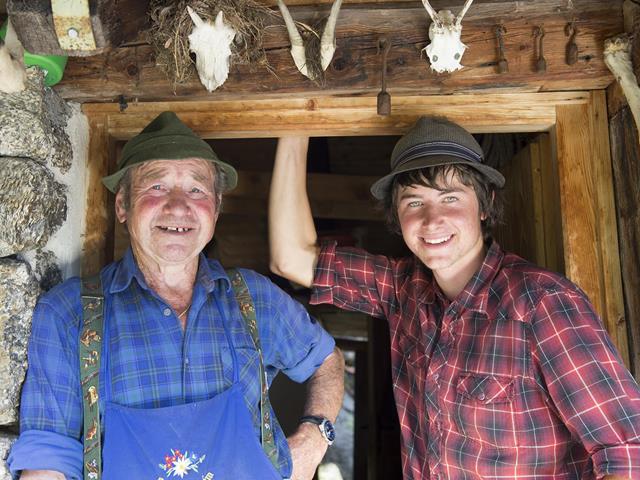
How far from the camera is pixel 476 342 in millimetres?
1898

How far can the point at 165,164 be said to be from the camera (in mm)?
2045

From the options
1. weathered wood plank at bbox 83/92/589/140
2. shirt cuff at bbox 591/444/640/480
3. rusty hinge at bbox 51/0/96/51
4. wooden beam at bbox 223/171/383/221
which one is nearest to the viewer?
rusty hinge at bbox 51/0/96/51

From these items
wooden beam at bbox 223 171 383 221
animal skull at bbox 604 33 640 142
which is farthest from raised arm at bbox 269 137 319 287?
animal skull at bbox 604 33 640 142

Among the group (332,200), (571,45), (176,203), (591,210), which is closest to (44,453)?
(176,203)

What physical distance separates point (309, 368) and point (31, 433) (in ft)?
3.11

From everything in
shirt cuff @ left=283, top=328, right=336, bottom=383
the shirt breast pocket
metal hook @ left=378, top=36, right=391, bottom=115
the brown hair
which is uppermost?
metal hook @ left=378, top=36, right=391, bottom=115

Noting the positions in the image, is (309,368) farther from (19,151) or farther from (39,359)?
(19,151)

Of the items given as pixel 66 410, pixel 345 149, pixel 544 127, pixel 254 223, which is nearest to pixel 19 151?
pixel 66 410

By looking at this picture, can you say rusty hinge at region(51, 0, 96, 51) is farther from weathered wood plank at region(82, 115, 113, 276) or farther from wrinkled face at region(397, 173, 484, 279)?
wrinkled face at region(397, 173, 484, 279)

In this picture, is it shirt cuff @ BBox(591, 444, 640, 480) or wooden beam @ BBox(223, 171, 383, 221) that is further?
wooden beam @ BBox(223, 171, 383, 221)

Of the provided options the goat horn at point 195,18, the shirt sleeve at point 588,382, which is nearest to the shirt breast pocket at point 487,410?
the shirt sleeve at point 588,382

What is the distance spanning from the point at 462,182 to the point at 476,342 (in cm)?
55

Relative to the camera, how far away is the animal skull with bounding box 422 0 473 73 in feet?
6.47

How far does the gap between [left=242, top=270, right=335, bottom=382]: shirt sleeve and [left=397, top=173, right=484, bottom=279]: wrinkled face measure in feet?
1.59
